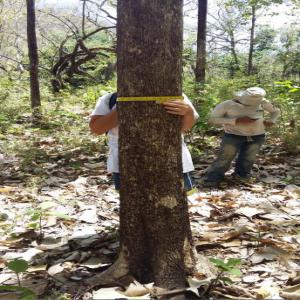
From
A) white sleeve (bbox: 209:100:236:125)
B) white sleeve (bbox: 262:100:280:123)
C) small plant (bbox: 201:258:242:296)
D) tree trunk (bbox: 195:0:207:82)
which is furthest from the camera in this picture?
tree trunk (bbox: 195:0:207:82)

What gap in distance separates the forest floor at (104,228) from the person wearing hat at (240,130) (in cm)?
25

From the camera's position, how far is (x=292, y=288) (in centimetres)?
251

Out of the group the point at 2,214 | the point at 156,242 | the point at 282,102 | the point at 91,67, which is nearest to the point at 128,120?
the point at 156,242

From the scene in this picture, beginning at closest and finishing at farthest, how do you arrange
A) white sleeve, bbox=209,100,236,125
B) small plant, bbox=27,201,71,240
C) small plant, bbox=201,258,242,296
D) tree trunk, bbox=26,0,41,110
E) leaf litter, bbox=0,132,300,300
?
small plant, bbox=201,258,242,296 < leaf litter, bbox=0,132,300,300 < small plant, bbox=27,201,71,240 < white sleeve, bbox=209,100,236,125 < tree trunk, bbox=26,0,41,110

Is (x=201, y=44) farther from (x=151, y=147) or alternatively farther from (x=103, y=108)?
(x=151, y=147)

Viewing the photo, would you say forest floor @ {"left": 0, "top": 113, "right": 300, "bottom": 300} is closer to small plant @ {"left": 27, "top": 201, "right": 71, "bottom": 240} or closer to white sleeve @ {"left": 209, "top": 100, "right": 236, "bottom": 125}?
small plant @ {"left": 27, "top": 201, "right": 71, "bottom": 240}

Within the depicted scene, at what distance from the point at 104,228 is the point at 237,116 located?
3.01 meters

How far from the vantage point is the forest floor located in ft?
8.82

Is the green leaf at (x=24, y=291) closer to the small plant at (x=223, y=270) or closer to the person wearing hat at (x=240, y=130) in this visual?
the small plant at (x=223, y=270)

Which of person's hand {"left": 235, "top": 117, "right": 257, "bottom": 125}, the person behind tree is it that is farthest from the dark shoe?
the person behind tree

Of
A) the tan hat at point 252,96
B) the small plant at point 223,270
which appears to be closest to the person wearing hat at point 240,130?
the tan hat at point 252,96

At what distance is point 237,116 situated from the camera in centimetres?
615

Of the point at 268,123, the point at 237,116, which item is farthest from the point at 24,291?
the point at 268,123

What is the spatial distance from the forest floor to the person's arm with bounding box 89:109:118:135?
2.34 ft
